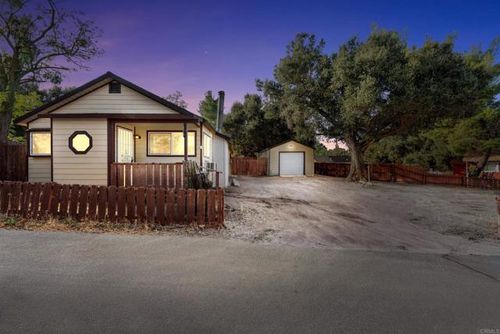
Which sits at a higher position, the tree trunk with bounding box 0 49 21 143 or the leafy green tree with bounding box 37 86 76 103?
the leafy green tree with bounding box 37 86 76 103

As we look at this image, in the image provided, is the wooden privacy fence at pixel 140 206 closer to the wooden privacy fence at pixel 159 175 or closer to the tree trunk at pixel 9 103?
the wooden privacy fence at pixel 159 175

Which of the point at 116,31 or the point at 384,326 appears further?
the point at 116,31

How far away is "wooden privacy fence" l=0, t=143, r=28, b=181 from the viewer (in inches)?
579

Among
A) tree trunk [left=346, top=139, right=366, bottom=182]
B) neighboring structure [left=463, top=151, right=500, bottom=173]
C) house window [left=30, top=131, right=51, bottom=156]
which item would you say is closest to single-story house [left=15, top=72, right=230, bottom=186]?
house window [left=30, top=131, right=51, bottom=156]

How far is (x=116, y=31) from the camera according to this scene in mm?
15484

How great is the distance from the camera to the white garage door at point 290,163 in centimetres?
3266

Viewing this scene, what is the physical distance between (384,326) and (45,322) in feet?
11.7

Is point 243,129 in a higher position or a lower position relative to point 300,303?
higher

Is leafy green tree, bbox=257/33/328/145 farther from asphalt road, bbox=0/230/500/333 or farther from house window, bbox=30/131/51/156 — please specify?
asphalt road, bbox=0/230/500/333

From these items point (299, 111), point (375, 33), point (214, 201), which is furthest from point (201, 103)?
point (214, 201)

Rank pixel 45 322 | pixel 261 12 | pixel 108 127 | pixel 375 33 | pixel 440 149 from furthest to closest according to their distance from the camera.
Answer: pixel 440 149, pixel 375 33, pixel 261 12, pixel 108 127, pixel 45 322

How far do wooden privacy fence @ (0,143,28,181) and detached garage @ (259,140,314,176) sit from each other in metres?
22.1

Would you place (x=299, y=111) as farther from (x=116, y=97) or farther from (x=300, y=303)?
(x=300, y=303)

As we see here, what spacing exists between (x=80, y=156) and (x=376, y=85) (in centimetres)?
1876
